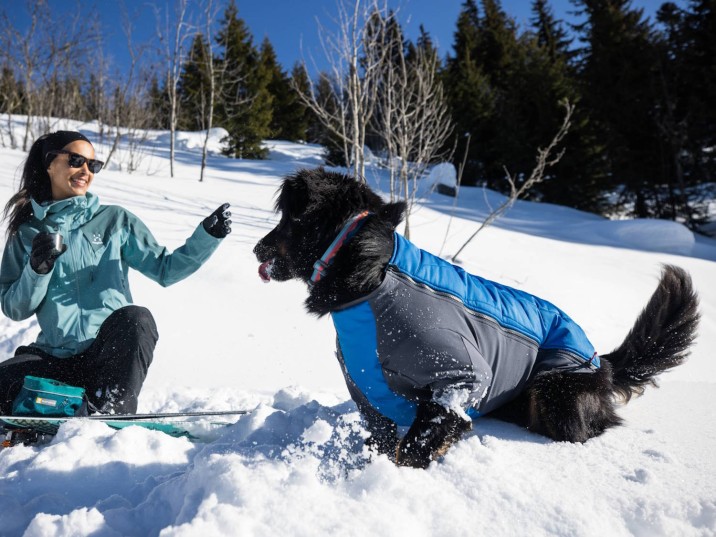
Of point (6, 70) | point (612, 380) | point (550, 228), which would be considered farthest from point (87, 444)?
point (6, 70)

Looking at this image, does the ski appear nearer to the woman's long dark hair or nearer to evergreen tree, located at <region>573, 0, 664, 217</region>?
the woman's long dark hair

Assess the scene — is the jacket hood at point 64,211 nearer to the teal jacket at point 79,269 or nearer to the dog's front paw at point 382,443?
the teal jacket at point 79,269

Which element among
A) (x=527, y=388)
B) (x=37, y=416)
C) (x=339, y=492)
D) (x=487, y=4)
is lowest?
(x=37, y=416)

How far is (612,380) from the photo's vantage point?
1947 mm

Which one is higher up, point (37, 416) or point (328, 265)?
point (328, 265)

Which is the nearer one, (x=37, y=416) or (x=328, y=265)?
(x=328, y=265)

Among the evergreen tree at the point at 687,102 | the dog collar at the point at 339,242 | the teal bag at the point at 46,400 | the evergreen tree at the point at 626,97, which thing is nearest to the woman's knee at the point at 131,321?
the teal bag at the point at 46,400

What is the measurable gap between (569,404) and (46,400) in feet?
6.95

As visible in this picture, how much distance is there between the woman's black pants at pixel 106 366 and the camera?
2.07 m

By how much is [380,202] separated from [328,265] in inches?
14.0

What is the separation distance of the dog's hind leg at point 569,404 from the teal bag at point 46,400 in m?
1.90

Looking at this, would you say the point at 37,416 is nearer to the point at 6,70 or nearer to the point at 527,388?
the point at 527,388

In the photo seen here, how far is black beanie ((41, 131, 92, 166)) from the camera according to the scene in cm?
227

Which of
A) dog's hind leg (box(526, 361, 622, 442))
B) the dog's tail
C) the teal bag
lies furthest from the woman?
the dog's tail
